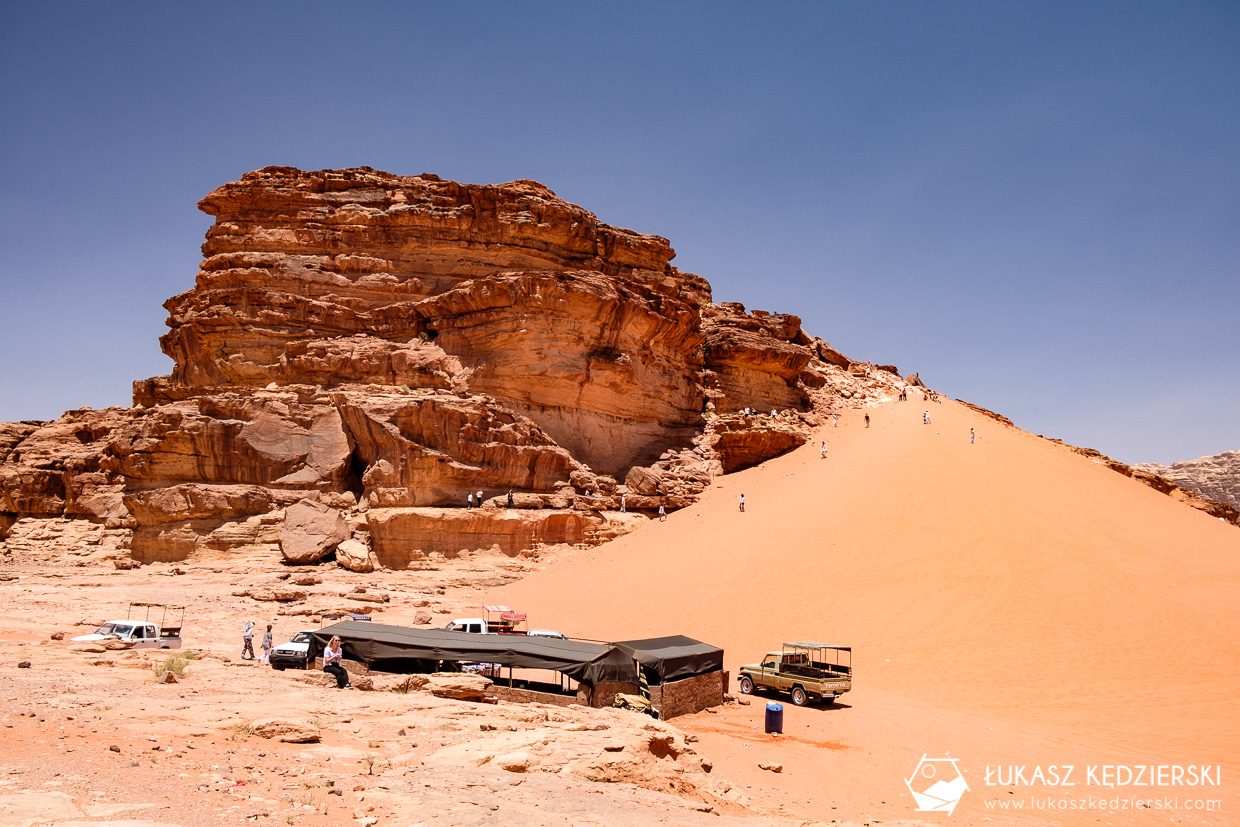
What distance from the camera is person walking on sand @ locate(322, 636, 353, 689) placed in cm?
1264

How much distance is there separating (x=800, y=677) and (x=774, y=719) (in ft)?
7.41

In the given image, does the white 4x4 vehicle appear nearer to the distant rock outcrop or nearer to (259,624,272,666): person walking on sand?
(259,624,272,666): person walking on sand

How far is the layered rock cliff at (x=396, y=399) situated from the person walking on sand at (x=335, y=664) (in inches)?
503

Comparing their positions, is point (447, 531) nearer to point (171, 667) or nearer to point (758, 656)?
point (758, 656)

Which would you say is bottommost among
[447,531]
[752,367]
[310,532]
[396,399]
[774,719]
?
[774,719]

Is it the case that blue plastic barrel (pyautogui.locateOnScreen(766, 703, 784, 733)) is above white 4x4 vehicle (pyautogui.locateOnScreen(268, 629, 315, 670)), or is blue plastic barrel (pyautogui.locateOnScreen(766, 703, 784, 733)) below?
below

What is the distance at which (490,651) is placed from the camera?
1289 cm

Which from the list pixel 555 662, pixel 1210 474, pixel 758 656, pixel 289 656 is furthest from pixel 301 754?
pixel 1210 474

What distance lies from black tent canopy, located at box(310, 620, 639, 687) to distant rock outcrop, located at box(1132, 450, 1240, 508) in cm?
7303

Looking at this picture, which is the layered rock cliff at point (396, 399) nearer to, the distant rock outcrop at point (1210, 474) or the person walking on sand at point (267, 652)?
the person walking on sand at point (267, 652)

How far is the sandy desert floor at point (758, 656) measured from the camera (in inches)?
286

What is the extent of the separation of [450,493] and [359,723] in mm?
18659

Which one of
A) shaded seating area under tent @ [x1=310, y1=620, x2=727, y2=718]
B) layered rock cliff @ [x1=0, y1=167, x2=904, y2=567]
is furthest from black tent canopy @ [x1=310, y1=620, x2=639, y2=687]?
layered rock cliff @ [x1=0, y1=167, x2=904, y2=567]

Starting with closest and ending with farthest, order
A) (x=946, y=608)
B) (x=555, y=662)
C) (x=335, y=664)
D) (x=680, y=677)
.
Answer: (x=555, y=662) < (x=335, y=664) < (x=680, y=677) < (x=946, y=608)
